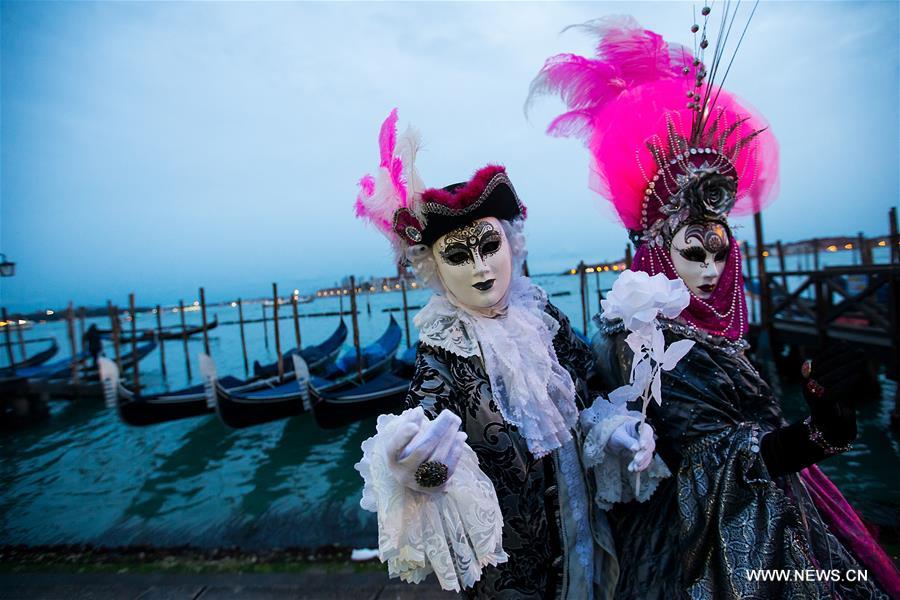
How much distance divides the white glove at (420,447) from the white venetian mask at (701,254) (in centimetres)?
102

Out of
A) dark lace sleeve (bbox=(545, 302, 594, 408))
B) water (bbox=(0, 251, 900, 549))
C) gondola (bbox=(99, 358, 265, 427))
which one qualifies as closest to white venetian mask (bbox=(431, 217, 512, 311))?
dark lace sleeve (bbox=(545, 302, 594, 408))

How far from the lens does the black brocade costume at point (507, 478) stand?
145 cm

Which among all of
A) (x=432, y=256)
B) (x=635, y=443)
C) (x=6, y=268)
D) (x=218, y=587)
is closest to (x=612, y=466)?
(x=635, y=443)

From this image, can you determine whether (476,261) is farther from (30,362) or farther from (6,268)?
(30,362)

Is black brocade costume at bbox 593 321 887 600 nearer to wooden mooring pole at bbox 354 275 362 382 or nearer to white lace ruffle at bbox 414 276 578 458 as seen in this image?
white lace ruffle at bbox 414 276 578 458

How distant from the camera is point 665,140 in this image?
66.9 inches

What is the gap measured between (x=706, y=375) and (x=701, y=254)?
40 centimetres

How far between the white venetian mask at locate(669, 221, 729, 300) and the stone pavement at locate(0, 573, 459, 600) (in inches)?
77.1

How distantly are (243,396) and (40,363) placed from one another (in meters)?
11.8

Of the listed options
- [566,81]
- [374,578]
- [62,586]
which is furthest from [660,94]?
[62,586]

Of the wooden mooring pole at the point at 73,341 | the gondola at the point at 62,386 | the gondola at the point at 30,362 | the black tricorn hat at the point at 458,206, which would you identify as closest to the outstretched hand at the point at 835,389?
the black tricorn hat at the point at 458,206

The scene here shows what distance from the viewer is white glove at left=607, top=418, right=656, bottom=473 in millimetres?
1316

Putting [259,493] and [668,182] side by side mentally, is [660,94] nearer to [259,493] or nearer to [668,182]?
[668,182]

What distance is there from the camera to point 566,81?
74.6 inches
